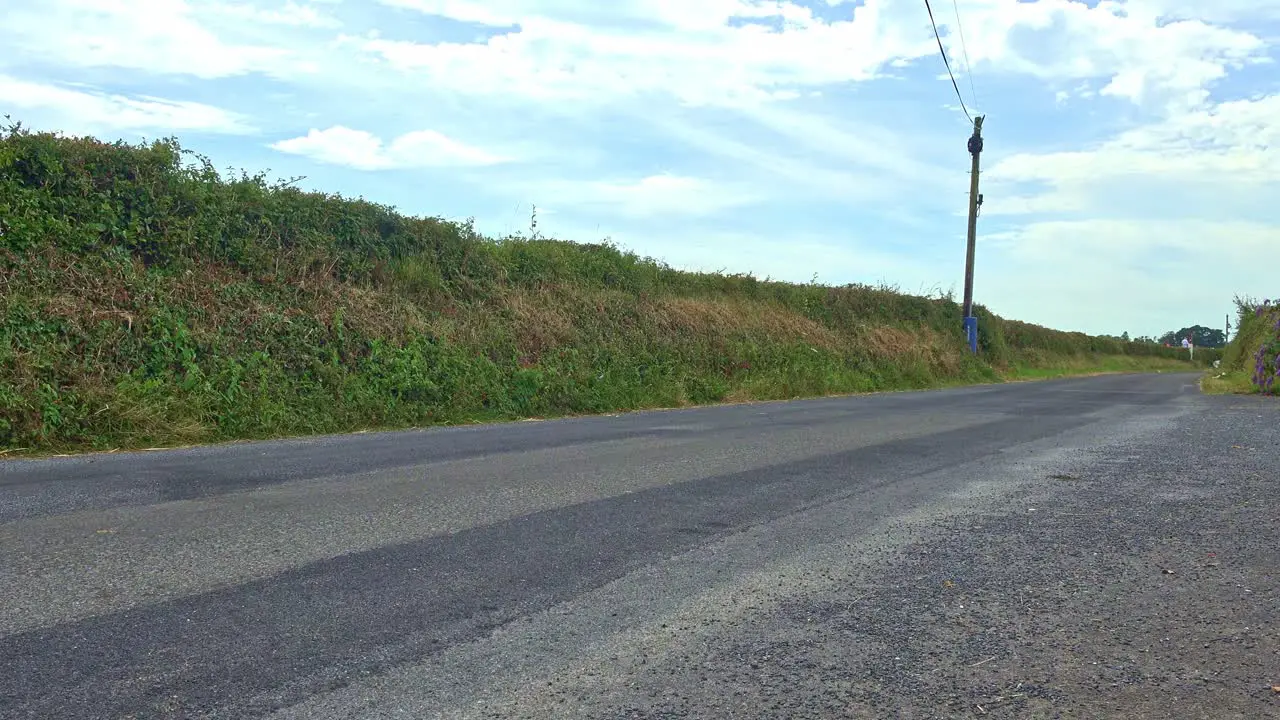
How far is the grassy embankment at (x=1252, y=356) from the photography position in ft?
59.4

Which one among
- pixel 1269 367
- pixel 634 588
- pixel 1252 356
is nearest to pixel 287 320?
pixel 634 588

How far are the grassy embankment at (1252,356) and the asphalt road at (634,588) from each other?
1271cm

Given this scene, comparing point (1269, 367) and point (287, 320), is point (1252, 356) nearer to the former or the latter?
point (1269, 367)

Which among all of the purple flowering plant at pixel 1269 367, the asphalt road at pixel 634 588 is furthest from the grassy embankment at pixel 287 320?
the purple flowering plant at pixel 1269 367

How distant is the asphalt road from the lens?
286 cm

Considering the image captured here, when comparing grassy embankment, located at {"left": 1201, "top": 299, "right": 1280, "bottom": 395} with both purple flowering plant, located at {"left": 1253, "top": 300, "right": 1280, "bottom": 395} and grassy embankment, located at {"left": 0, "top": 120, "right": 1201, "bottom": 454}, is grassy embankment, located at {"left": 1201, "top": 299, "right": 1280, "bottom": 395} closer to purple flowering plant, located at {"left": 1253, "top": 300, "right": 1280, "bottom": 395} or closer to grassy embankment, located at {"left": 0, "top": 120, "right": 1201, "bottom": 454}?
purple flowering plant, located at {"left": 1253, "top": 300, "right": 1280, "bottom": 395}

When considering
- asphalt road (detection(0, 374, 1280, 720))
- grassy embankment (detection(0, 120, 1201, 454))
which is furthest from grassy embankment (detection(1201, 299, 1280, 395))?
Result: asphalt road (detection(0, 374, 1280, 720))

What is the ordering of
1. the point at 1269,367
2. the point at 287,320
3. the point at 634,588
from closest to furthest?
the point at 634,588 → the point at 287,320 → the point at 1269,367

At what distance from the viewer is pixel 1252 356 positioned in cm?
2386

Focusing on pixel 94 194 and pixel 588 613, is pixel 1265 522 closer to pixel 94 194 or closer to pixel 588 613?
pixel 588 613

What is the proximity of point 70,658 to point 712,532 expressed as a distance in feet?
10.0

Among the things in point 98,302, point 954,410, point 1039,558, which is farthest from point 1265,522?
point 98,302

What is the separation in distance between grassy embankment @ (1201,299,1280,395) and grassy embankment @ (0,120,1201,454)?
8.75m

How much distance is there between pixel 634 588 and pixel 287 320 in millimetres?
9995
